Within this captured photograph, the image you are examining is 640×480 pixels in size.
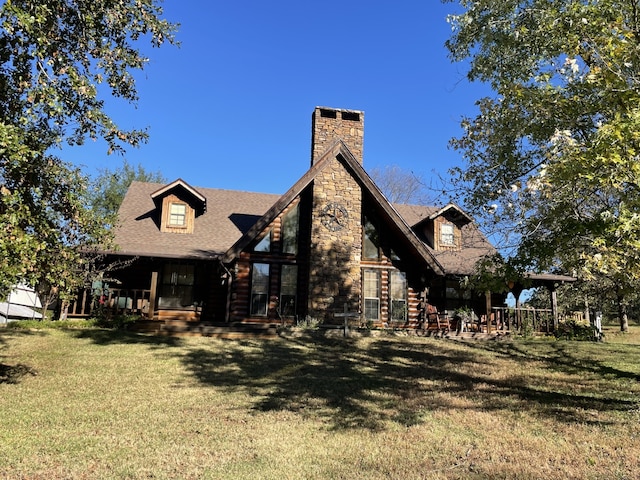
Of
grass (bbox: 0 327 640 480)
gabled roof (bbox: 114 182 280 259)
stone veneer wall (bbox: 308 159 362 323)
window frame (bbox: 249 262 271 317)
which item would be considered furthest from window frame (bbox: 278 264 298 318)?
grass (bbox: 0 327 640 480)

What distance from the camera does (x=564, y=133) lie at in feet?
23.9

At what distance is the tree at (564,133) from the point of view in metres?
6.94

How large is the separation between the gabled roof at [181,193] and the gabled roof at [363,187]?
4134 millimetres

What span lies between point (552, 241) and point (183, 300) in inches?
601

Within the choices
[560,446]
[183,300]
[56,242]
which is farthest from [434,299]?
[56,242]

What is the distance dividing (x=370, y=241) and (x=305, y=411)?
39.9 ft

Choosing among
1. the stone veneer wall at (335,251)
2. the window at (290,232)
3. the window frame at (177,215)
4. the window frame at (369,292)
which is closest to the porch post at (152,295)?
the window frame at (177,215)

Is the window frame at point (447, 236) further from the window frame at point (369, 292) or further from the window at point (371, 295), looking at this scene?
the window at point (371, 295)

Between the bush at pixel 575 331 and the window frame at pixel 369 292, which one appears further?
the bush at pixel 575 331

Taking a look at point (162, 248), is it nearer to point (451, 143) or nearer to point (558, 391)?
point (451, 143)

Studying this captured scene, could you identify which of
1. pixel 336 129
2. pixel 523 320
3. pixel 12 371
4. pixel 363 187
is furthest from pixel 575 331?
pixel 12 371

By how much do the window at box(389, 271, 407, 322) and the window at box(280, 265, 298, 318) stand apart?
4075mm

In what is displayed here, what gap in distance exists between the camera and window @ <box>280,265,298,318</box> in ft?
64.6

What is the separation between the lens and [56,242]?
30.6ft
